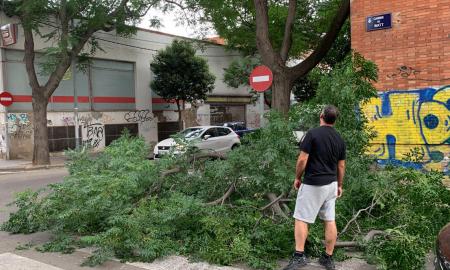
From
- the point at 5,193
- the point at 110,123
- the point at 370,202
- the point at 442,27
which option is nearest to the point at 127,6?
the point at 110,123

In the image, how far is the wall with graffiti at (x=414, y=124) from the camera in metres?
9.26

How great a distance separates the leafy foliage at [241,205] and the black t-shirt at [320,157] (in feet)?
2.80

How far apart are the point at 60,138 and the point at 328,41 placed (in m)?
14.6

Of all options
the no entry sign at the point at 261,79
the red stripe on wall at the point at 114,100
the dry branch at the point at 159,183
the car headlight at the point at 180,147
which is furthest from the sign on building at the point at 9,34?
the dry branch at the point at 159,183

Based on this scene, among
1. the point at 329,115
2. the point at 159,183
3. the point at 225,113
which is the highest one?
the point at 225,113

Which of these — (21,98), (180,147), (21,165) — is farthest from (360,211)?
(21,98)

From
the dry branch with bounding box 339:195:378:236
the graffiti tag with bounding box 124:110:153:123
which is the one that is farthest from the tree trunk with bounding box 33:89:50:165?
the dry branch with bounding box 339:195:378:236

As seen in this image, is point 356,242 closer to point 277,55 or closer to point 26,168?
point 277,55

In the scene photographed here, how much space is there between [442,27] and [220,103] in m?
23.6

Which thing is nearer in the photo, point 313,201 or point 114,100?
point 313,201

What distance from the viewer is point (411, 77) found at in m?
9.68

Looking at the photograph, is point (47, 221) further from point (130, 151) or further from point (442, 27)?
point (442, 27)

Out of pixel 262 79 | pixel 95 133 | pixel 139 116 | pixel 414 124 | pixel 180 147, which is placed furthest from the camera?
pixel 139 116

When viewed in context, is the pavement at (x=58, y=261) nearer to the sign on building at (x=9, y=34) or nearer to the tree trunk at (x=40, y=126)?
the tree trunk at (x=40, y=126)
